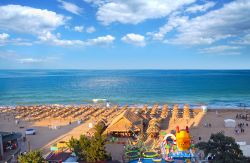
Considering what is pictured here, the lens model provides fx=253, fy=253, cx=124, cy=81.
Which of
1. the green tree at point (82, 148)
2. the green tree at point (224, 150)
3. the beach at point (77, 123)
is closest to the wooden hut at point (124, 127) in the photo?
the beach at point (77, 123)

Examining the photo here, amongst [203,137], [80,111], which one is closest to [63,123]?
[80,111]

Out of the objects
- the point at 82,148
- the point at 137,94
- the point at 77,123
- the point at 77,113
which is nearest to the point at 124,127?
the point at 82,148

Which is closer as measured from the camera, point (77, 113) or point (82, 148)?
point (82, 148)

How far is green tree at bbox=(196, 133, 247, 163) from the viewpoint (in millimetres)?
9922

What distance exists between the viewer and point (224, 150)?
10.4m

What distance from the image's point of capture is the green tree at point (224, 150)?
9.92 m

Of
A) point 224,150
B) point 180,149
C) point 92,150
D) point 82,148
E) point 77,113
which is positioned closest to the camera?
point 224,150

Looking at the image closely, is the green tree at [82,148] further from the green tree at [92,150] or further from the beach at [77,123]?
the beach at [77,123]

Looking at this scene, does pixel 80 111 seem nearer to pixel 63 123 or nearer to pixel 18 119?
pixel 63 123

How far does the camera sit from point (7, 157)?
1501cm

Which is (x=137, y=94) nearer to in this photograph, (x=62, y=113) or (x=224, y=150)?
(x=62, y=113)

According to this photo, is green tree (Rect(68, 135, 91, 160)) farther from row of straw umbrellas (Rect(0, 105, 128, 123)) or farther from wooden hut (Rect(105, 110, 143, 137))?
row of straw umbrellas (Rect(0, 105, 128, 123))

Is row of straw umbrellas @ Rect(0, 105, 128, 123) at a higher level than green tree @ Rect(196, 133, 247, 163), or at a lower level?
lower

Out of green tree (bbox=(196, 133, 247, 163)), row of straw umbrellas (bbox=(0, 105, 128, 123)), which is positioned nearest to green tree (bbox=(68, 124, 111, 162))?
green tree (bbox=(196, 133, 247, 163))
